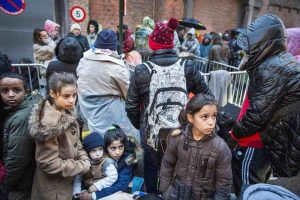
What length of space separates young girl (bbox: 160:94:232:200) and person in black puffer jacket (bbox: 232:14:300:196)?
0.42 m

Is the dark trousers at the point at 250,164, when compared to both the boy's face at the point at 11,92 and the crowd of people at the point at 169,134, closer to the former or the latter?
the crowd of people at the point at 169,134

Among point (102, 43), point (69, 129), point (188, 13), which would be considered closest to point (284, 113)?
point (69, 129)

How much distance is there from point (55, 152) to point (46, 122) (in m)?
0.27

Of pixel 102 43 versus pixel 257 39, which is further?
pixel 102 43

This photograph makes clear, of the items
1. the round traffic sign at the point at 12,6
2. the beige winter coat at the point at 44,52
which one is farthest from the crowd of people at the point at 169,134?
the round traffic sign at the point at 12,6

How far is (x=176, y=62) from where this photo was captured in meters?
2.59

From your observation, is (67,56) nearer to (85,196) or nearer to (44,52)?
(85,196)

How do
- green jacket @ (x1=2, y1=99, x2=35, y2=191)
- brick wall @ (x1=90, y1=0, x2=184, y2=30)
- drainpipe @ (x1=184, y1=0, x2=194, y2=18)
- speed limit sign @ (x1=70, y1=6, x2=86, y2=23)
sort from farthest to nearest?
drainpipe @ (x1=184, y1=0, x2=194, y2=18) → brick wall @ (x1=90, y1=0, x2=184, y2=30) → speed limit sign @ (x1=70, y1=6, x2=86, y2=23) → green jacket @ (x1=2, y1=99, x2=35, y2=191)

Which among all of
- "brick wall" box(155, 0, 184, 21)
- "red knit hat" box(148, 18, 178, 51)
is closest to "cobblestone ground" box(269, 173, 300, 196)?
"red knit hat" box(148, 18, 178, 51)

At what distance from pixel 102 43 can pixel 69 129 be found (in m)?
1.35

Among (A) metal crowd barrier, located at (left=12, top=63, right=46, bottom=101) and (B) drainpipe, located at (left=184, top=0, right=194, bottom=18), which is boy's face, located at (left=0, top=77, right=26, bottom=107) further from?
(B) drainpipe, located at (left=184, top=0, right=194, bottom=18)

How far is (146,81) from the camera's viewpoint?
259 cm

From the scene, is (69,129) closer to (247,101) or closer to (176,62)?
(176,62)

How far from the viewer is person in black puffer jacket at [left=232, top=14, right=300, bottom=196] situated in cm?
231
